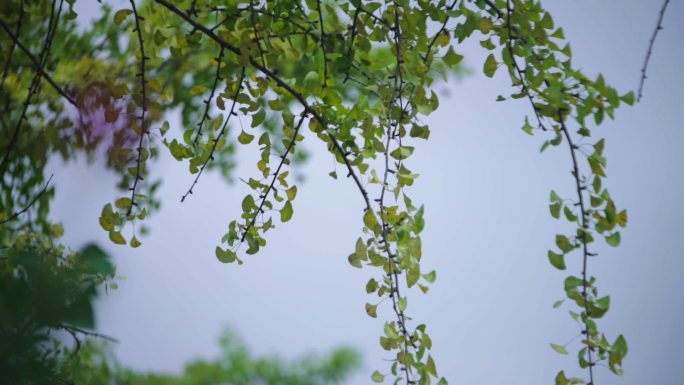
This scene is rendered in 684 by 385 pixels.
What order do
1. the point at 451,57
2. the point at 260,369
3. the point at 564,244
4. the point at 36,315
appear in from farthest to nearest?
the point at 260,369, the point at 451,57, the point at 564,244, the point at 36,315

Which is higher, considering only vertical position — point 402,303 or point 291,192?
point 291,192

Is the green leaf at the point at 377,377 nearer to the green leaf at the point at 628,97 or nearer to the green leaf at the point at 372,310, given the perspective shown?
the green leaf at the point at 372,310

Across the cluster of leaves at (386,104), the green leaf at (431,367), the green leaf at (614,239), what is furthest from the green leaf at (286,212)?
the green leaf at (614,239)

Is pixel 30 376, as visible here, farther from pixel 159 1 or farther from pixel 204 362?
pixel 204 362

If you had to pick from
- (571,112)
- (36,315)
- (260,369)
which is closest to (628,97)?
(571,112)

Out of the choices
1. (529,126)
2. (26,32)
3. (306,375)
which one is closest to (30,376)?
(529,126)

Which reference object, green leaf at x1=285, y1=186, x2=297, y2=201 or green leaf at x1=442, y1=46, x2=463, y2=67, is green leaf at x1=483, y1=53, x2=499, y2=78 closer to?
green leaf at x1=442, y1=46, x2=463, y2=67

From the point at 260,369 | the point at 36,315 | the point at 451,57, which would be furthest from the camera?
the point at 260,369

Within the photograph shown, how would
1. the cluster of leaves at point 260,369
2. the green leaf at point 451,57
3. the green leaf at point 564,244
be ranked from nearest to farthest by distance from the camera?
the green leaf at point 564,244, the green leaf at point 451,57, the cluster of leaves at point 260,369

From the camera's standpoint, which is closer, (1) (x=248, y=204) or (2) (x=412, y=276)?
(2) (x=412, y=276)

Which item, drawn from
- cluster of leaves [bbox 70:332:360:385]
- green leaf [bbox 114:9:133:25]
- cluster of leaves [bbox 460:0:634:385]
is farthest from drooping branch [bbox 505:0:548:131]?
cluster of leaves [bbox 70:332:360:385]

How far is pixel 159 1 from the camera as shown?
30.3 inches

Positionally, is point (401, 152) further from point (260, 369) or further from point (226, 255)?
point (260, 369)

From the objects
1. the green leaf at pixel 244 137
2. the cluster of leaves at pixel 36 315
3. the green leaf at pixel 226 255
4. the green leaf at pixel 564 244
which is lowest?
the cluster of leaves at pixel 36 315
